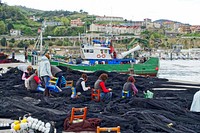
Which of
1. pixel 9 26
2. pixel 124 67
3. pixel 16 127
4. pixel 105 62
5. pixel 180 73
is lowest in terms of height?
pixel 180 73

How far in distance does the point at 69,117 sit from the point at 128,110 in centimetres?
134

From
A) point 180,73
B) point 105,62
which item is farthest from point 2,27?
point 105,62

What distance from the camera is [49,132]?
21.4 ft

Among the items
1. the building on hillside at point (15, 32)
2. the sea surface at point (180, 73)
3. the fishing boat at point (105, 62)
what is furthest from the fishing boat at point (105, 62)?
the building on hillside at point (15, 32)

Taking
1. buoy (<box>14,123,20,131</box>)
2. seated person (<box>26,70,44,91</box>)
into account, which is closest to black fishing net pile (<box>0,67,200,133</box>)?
seated person (<box>26,70,44,91</box>)

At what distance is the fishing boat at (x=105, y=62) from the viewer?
29359 mm

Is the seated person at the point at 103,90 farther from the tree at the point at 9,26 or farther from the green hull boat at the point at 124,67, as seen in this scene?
the tree at the point at 9,26

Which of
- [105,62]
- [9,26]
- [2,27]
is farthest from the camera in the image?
[9,26]

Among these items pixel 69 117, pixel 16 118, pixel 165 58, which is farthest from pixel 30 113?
pixel 165 58

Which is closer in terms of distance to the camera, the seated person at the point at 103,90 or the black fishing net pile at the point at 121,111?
the black fishing net pile at the point at 121,111

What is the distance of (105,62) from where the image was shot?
3072 centimetres

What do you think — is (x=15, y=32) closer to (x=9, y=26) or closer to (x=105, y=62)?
Answer: (x=9, y=26)

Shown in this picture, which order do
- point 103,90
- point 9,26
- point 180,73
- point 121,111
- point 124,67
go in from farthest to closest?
point 9,26, point 180,73, point 124,67, point 103,90, point 121,111

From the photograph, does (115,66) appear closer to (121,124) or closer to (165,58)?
(121,124)
